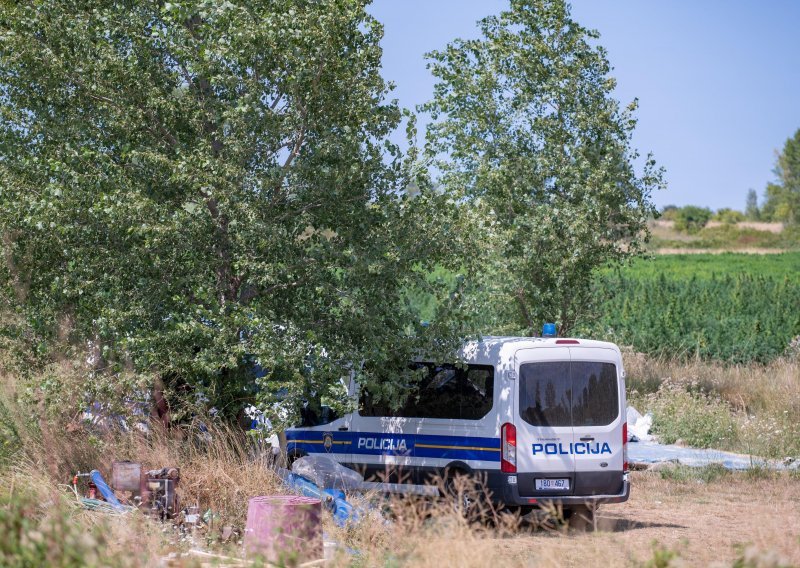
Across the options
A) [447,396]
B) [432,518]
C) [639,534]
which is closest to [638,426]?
[639,534]

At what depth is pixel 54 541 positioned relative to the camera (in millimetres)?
6223

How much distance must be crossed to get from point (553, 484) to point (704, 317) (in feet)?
69.2

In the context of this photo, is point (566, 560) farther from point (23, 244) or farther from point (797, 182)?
point (797, 182)

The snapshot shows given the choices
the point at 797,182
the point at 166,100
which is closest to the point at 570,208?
the point at 166,100

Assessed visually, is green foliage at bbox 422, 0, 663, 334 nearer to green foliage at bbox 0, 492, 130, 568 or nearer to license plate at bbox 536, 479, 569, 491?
license plate at bbox 536, 479, 569, 491

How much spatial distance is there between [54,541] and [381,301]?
6776 millimetres

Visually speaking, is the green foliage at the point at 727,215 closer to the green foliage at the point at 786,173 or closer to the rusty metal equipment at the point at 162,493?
the green foliage at the point at 786,173

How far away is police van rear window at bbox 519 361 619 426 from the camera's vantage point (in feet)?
39.8

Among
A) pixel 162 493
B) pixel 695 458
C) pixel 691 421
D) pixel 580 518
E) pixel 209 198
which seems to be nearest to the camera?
pixel 162 493

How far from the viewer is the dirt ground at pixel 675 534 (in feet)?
23.5

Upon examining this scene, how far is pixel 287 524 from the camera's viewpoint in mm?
8750

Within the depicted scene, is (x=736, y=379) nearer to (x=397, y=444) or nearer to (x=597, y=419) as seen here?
(x=597, y=419)

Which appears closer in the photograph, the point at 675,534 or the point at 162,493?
the point at 162,493

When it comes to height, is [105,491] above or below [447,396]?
below
